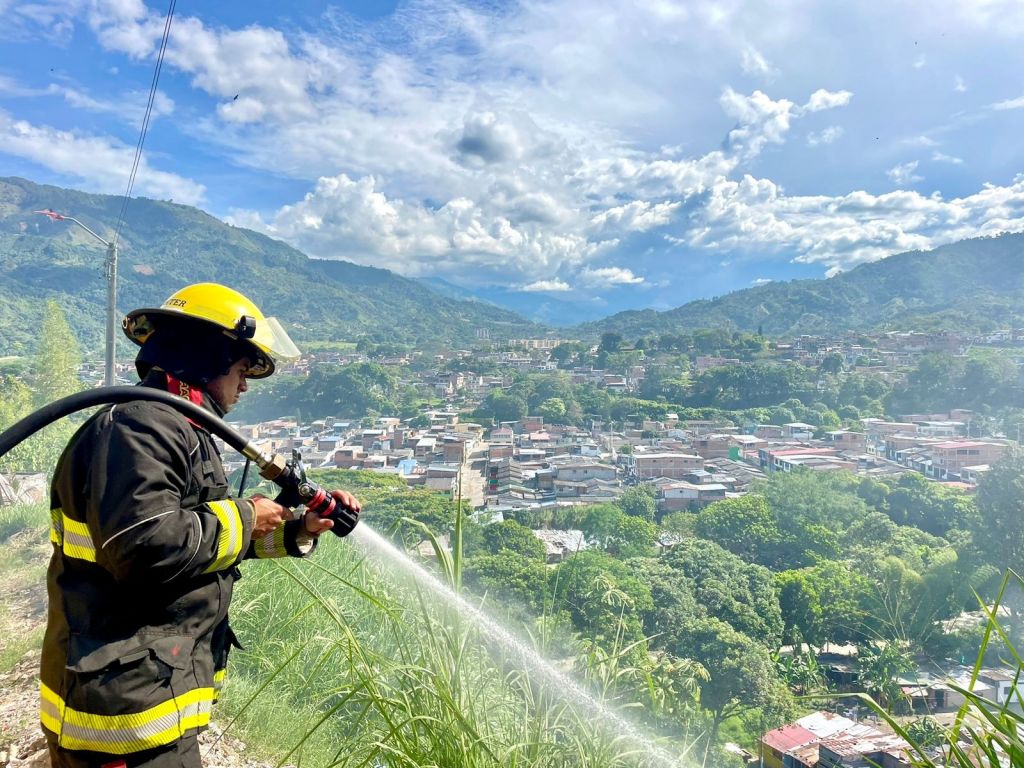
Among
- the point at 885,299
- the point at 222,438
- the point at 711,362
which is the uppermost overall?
the point at 885,299

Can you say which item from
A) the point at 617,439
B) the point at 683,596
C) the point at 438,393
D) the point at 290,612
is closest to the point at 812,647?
the point at 683,596

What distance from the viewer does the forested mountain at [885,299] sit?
76.1 meters

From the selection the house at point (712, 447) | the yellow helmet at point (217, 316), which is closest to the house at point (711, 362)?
the house at point (712, 447)

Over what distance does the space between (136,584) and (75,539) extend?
0.46 ft

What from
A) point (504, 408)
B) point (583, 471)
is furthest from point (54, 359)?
point (504, 408)

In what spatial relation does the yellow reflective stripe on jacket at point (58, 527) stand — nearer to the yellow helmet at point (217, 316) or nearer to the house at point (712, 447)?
the yellow helmet at point (217, 316)

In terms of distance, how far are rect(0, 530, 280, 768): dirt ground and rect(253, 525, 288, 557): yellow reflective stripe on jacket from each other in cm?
66

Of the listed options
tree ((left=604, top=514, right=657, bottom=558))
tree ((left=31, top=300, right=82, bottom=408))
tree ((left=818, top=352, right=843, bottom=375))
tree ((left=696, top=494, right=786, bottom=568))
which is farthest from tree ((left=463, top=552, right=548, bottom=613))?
tree ((left=818, top=352, right=843, bottom=375))

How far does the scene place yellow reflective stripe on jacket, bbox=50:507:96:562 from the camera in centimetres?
110

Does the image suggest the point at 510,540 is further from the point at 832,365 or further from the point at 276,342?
the point at 832,365

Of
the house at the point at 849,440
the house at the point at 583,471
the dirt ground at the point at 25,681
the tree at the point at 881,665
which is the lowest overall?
the tree at the point at 881,665

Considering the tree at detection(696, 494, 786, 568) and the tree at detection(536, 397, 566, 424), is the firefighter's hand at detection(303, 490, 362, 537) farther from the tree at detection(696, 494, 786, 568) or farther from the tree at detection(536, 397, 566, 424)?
the tree at detection(536, 397, 566, 424)

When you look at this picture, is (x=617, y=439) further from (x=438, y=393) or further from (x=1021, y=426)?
(x=1021, y=426)

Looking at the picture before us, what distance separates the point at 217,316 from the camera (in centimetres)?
137
